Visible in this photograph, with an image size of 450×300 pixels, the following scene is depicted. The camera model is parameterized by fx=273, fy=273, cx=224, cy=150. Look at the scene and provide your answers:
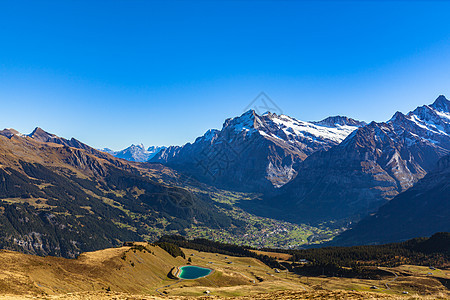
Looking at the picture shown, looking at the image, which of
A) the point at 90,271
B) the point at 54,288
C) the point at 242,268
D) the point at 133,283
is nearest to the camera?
the point at 54,288

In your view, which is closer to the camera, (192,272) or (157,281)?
(157,281)

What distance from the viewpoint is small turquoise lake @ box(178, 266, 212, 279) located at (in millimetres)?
150837

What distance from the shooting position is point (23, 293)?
69250 mm

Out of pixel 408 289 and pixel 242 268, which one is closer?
pixel 408 289

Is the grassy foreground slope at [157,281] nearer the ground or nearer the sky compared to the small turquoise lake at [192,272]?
nearer the sky

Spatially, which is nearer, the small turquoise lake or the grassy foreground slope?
the grassy foreground slope

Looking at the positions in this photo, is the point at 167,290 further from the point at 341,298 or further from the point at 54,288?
the point at 341,298

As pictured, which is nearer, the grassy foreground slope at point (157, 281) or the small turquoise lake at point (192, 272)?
the grassy foreground slope at point (157, 281)

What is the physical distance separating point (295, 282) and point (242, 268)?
4171 centimetres

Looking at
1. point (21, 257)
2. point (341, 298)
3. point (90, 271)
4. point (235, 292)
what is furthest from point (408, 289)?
point (21, 257)

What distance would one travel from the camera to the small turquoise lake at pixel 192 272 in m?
151

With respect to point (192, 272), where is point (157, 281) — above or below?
above

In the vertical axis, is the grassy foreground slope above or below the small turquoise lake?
above

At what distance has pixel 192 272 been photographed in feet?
528
